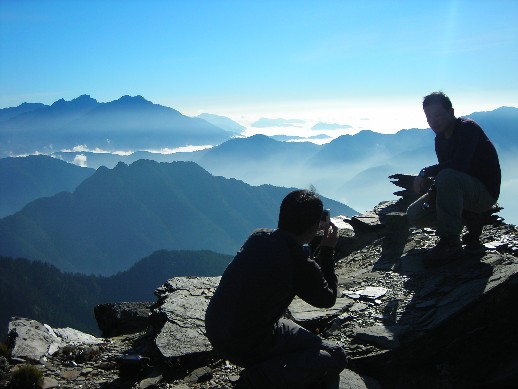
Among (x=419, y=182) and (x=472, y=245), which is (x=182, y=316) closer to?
(x=419, y=182)

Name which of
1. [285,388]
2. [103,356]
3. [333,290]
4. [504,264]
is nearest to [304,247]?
[333,290]

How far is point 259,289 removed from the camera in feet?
15.4

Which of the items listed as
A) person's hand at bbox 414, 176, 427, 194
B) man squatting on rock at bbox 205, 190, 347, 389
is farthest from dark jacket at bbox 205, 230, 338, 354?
person's hand at bbox 414, 176, 427, 194

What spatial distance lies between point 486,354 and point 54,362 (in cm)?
799

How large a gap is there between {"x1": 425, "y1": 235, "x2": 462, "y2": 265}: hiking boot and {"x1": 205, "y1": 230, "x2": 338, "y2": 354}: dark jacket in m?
4.90

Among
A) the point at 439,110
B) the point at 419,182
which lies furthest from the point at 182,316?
the point at 439,110

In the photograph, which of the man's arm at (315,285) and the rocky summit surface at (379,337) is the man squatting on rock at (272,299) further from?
the rocky summit surface at (379,337)

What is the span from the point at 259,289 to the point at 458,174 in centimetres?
562

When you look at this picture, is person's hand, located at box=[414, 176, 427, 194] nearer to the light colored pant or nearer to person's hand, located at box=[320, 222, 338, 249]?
the light colored pant

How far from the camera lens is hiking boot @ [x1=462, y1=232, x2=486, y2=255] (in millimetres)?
8922

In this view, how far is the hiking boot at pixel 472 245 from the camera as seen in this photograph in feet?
29.3

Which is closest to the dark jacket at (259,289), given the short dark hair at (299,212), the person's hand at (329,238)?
the short dark hair at (299,212)

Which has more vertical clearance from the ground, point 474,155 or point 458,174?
point 474,155

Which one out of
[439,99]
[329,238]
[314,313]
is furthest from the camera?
[439,99]
